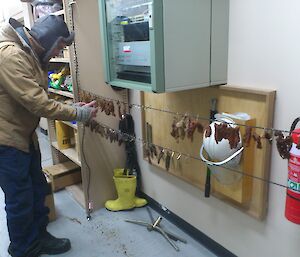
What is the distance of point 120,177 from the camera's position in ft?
7.52

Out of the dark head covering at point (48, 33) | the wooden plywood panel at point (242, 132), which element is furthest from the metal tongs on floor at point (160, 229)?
the dark head covering at point (48, 33)

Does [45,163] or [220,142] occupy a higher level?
[220,142]

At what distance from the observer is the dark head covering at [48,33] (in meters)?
1.59

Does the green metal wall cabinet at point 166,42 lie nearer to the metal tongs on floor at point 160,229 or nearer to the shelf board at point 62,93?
the shelf board at point 62,93

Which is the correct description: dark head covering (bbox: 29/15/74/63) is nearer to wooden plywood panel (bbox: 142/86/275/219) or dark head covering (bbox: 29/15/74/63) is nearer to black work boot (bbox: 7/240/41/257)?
wooden plywood panel (bbox: 142/86/275/219)

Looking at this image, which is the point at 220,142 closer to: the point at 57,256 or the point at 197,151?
the point at 197,151

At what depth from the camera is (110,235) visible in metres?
2.03

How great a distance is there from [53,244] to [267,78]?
5.49ft

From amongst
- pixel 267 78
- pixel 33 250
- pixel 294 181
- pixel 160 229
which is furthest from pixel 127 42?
pixel 33 250

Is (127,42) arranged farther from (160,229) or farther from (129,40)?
(160,229)

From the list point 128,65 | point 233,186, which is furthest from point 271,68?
point 128,65

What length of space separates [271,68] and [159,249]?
4.35ft

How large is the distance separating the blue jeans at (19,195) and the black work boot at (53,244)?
94 millimetres

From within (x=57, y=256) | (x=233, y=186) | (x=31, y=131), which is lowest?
(x=57, y=256)
